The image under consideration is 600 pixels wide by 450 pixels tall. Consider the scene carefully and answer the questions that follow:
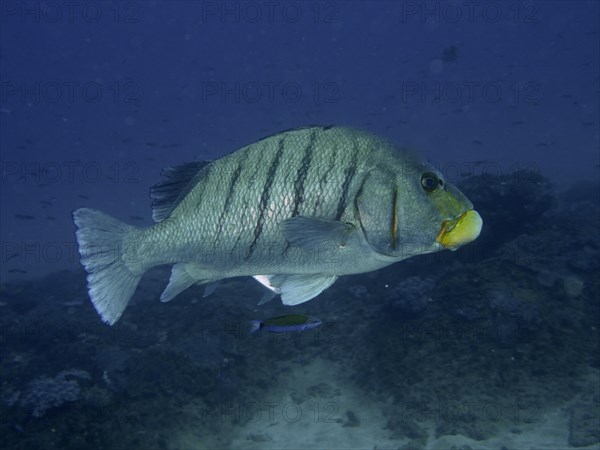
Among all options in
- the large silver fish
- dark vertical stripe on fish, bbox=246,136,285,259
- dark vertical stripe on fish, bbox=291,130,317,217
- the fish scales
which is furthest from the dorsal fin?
dark vertical stripe on fish, bbox=291,130,317,217

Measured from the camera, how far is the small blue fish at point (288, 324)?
349cm

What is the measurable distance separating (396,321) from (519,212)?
460 cm

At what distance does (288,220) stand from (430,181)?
0.80m

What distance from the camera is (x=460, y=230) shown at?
7.13ft

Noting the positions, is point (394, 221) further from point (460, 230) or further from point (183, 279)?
point (183, 279)

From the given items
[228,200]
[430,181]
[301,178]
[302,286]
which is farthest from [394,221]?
[228,200]

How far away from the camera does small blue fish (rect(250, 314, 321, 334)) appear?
3.49 m

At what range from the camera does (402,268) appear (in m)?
9.40

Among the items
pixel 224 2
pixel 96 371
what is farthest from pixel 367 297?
pixel 224 2

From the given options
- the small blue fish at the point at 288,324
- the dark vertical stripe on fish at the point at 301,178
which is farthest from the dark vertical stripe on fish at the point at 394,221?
the small blue fish at the point at 288,324

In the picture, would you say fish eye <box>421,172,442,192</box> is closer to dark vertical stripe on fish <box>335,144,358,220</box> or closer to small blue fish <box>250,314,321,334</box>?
dark vertical stripe on fish <box>335,144,358,220</box>

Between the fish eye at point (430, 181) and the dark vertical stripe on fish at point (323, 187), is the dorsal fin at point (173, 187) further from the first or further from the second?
the fish eye at point (430, 181)

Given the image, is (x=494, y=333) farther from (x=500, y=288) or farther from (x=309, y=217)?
(x=309, y=217)

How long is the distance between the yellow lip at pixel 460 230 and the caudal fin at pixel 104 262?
6.52 feet
